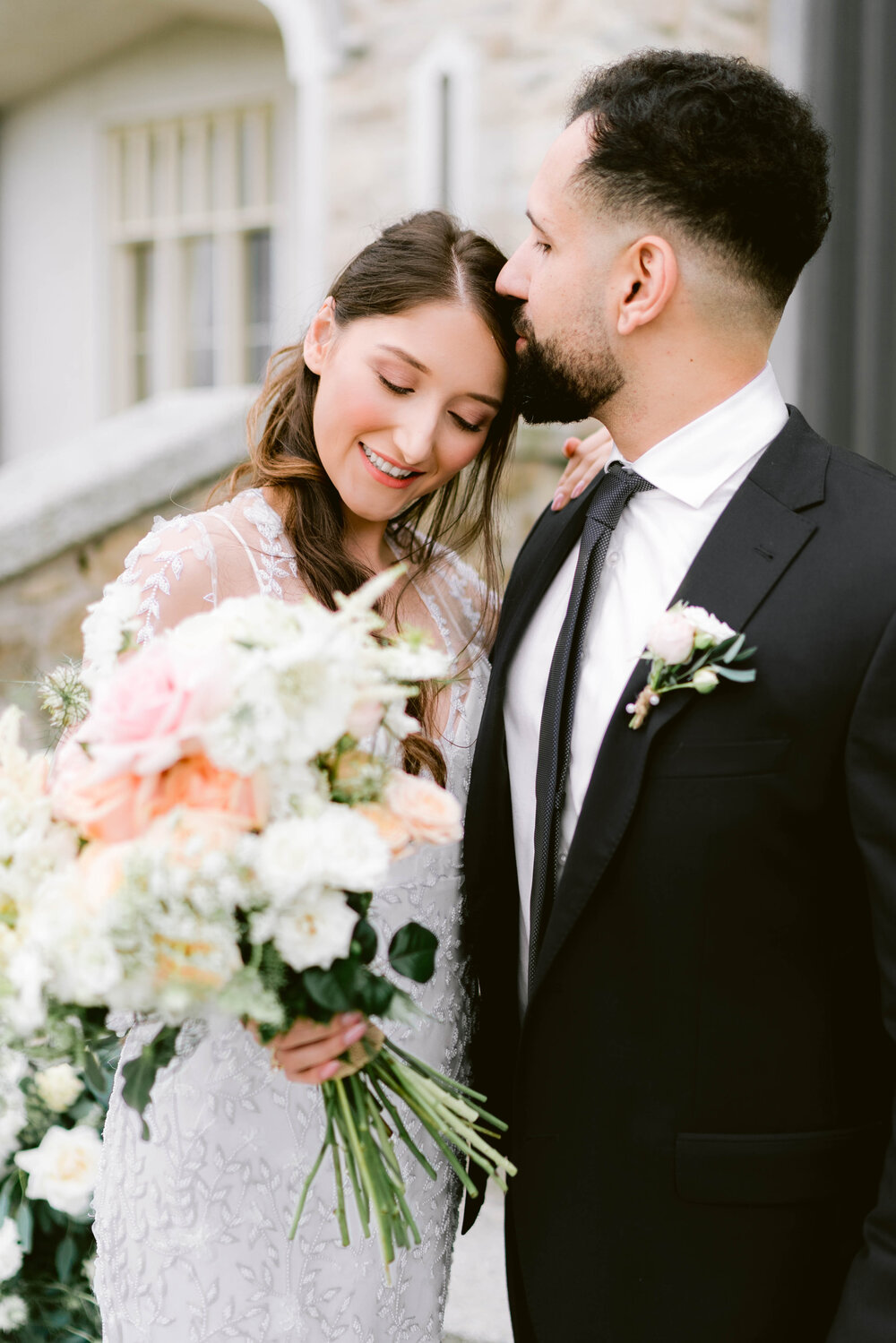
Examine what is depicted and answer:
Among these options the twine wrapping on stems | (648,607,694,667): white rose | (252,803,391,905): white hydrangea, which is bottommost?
the twine wrapping on stems

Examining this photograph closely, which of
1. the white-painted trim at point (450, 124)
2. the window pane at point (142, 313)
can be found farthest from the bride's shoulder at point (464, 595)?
the window pane at point (142, 313)

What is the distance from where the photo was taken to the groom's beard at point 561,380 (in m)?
2.05

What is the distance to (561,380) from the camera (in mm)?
2096

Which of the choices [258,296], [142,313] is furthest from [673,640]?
[142,313]

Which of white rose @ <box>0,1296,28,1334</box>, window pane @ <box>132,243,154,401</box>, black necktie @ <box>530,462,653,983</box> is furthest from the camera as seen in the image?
window pane @ <box>132,243,154,401</box>

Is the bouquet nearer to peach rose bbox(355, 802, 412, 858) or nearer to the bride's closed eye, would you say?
peach rose bbox(355, 802, 412, 858)

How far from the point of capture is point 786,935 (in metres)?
1.75

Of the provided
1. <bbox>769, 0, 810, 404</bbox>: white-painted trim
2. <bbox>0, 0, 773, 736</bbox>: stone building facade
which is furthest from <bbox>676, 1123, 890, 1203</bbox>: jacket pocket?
<bbox>769, 0, 810, 404</bbox>: white-painted trim

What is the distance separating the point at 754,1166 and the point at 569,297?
4.39ft

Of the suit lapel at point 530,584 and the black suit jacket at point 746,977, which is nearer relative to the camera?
the black suit jacket at point 746,977

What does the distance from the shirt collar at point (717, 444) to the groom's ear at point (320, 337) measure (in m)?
0.71

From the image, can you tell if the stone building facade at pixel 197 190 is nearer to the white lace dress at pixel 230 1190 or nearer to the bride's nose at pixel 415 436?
the bride's nose at pixel 415 436

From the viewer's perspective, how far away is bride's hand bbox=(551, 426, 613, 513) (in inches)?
99.0

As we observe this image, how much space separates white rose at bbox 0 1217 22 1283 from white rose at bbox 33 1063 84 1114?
0.26 metres
